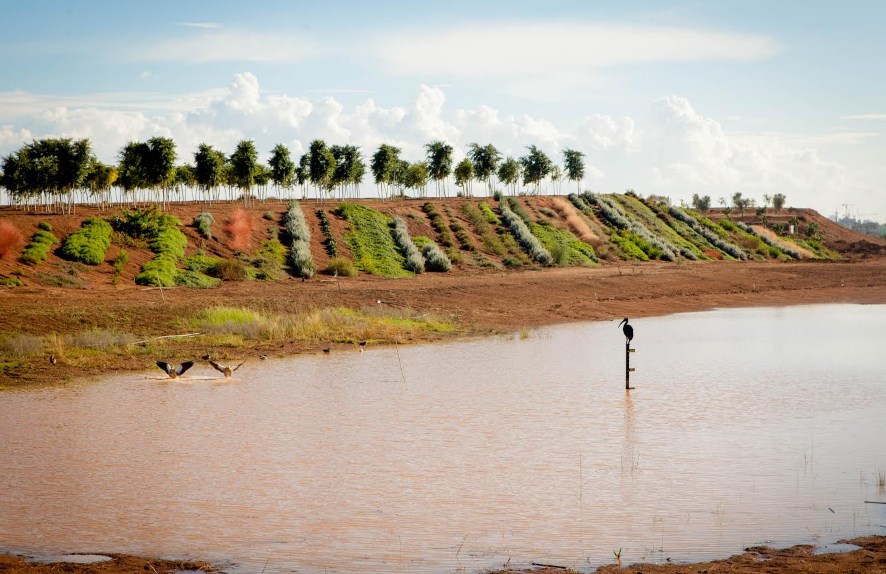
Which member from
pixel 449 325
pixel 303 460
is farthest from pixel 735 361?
pixel 303 460

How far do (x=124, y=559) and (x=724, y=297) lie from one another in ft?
157

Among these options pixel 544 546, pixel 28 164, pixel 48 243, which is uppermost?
pixel 28 164

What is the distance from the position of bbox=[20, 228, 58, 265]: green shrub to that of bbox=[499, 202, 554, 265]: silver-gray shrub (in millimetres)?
33004

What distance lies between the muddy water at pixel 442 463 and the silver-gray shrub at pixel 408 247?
31283mm

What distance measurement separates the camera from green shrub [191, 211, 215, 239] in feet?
181

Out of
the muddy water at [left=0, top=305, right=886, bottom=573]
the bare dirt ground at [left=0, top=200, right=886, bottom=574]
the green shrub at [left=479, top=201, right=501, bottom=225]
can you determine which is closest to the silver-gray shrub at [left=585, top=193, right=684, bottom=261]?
the bare dirt ground at [left=0, top=200, right=886, bottom=574]

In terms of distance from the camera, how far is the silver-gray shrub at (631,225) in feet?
265

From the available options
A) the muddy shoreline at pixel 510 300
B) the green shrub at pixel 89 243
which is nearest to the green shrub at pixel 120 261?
the green shrub at pixel 89 243

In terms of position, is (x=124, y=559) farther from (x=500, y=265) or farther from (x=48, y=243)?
(x=500, y=265)

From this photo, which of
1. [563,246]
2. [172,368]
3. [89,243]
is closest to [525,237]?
[563,246]

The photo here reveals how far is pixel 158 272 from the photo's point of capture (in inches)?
1725

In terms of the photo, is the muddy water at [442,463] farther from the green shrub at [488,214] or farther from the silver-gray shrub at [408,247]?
the green shrub at [488,214]

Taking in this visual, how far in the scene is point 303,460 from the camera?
15031mm

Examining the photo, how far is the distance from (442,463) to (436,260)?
147 feet
